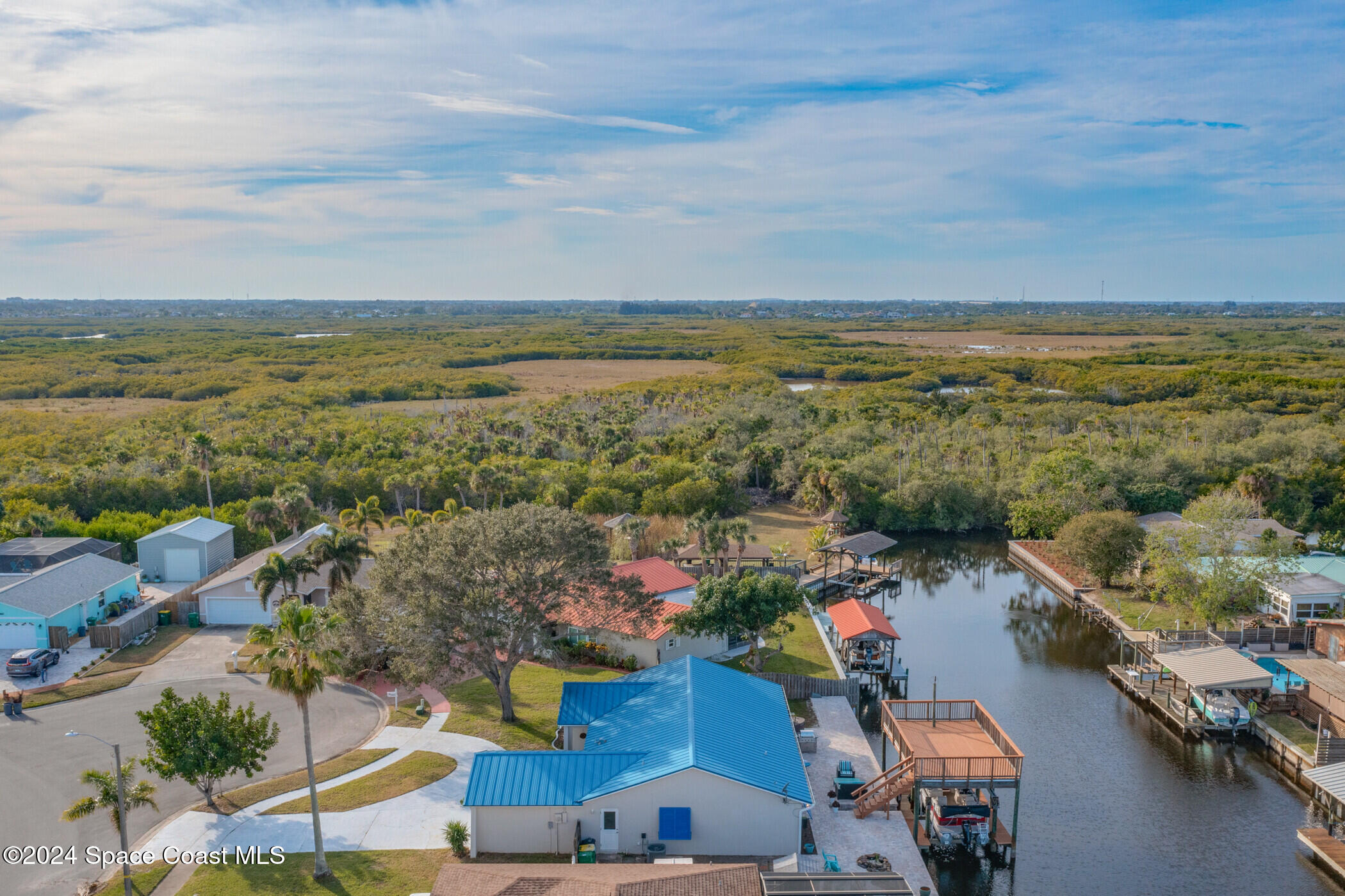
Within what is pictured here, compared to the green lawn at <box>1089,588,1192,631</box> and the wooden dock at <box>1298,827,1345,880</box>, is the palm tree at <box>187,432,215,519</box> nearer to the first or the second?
the green lawn at <box>1089,588,1192,631</box>

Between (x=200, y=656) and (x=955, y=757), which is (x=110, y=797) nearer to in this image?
(x=200, y=656)

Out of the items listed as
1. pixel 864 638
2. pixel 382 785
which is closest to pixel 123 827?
pixel 382 785

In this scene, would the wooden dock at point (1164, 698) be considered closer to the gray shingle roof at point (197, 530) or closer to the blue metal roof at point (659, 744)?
the blue metal roof at point (659, 744)

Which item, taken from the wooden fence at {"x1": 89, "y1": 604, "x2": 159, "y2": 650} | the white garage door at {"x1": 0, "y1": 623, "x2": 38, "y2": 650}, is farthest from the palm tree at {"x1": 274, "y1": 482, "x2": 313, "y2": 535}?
the white garage door at {"x1": 0, "y1": 623, "x2": 38, "y2": 650}

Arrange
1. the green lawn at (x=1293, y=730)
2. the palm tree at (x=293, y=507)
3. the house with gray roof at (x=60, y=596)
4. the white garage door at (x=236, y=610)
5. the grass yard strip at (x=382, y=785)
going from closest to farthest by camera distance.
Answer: the grass yard strip at (x=382, y=785) < the green lawn at (x=1293, y=730) < the house with gray roof at (x=60, y=596) < the white garage door at (x=236, y=610) < the palm tree at (x=293, y=507)

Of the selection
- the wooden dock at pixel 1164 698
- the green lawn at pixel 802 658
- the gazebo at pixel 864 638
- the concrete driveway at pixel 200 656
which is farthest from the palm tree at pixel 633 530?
the wooden dock at pixel 1164 698

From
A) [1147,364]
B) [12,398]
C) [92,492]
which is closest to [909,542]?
[92,492]
